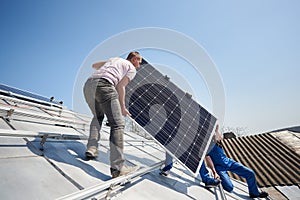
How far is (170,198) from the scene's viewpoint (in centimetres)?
240

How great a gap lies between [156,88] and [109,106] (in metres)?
2.05

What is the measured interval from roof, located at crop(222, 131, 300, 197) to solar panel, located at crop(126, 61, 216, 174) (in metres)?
2.92

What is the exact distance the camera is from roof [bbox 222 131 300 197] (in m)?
5.69

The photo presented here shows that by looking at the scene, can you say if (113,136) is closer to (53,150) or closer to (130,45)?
(53,150)

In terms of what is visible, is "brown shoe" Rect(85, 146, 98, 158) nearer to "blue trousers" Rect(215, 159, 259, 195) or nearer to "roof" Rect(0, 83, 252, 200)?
"roof" Rect(0, 83, 252, 200)

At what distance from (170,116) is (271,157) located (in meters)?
6.60

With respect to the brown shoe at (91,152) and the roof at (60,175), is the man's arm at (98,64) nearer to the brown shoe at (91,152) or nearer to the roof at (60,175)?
the roof at (60,175)

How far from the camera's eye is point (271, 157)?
786 cm

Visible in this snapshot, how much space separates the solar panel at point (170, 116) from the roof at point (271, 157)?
2.92 m

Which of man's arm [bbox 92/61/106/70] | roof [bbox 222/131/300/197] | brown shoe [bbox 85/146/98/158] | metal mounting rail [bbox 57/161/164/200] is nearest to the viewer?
metal mounting rail [bbox 57/161/164/200]

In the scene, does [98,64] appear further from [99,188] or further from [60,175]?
[99,188]

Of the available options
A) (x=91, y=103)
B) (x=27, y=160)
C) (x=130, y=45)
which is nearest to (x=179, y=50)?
(x=130, y=45)

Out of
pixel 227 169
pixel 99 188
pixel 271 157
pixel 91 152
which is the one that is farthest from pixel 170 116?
pixel 271 157

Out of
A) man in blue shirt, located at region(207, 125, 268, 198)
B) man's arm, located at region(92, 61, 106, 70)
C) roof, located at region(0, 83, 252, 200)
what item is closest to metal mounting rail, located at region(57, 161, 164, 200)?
roof, located at region(0, 83, 252, 200)
